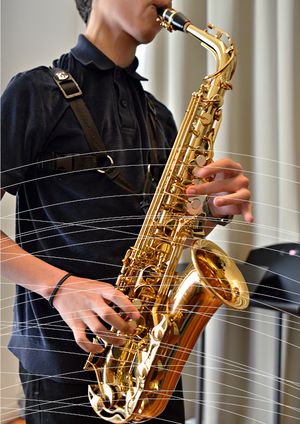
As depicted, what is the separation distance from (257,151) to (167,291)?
0.98 metres

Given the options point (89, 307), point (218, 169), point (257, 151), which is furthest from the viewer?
point (257, 151)

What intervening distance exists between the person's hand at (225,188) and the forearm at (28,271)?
29 centimetres

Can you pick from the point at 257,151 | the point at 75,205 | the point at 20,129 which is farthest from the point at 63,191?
the point at 257,151

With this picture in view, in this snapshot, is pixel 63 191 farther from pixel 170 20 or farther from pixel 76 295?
pixel 170 20

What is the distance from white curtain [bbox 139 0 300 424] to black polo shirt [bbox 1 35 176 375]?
31.5 inches

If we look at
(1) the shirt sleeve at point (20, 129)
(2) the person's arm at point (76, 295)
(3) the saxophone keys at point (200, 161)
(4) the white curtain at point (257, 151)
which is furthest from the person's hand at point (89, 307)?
(4) the white curtain at point (257, 151)

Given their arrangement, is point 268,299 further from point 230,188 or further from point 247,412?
point 230,188

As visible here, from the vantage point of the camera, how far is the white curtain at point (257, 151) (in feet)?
6.58

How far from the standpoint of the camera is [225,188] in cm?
118

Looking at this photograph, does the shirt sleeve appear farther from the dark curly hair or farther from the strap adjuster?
the dark curly hair

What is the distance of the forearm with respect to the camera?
1.07m

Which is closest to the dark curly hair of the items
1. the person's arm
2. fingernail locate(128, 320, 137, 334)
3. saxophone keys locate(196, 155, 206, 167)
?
saxophone keys locate(196, 155, 206, 167)

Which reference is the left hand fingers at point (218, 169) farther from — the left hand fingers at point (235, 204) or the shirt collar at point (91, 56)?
the shirt collar at point (91, 56)

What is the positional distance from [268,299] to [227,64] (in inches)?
29.9
